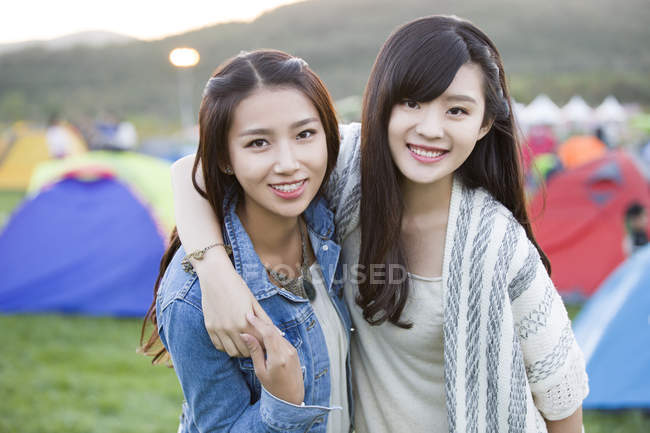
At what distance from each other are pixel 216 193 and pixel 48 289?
390 cm

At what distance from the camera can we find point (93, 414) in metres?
3.10

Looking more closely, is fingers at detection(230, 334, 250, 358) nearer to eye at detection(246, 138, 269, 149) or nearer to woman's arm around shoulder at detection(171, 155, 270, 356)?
woman's arm around shoulder at detection(171, 155, 270, 356)

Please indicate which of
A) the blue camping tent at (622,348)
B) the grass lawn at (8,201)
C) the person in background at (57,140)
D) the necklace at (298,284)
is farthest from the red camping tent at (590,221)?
the person in background at (57,140)

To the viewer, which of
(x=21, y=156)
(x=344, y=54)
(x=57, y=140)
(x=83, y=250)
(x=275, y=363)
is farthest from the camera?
(x=344, y=54)

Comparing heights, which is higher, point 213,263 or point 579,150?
point 579,150

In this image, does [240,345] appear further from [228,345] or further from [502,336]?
[502,336]

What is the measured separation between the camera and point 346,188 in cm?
143

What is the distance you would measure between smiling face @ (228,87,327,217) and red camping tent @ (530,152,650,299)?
3.48 meters

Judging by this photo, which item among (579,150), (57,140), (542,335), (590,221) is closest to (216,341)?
(542,335)

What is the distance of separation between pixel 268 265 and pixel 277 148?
0.30 metres

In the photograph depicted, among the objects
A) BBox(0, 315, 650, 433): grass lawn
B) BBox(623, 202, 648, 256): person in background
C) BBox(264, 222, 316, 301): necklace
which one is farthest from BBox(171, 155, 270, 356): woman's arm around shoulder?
BBox(623, 202, 648, 256): person in background

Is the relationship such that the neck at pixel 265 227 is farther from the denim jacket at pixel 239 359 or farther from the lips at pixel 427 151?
the lips at pixel 427 151

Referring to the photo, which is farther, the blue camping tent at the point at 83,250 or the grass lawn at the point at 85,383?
the blue camping tent at the point at 83,250

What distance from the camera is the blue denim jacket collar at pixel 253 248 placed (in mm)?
1225
